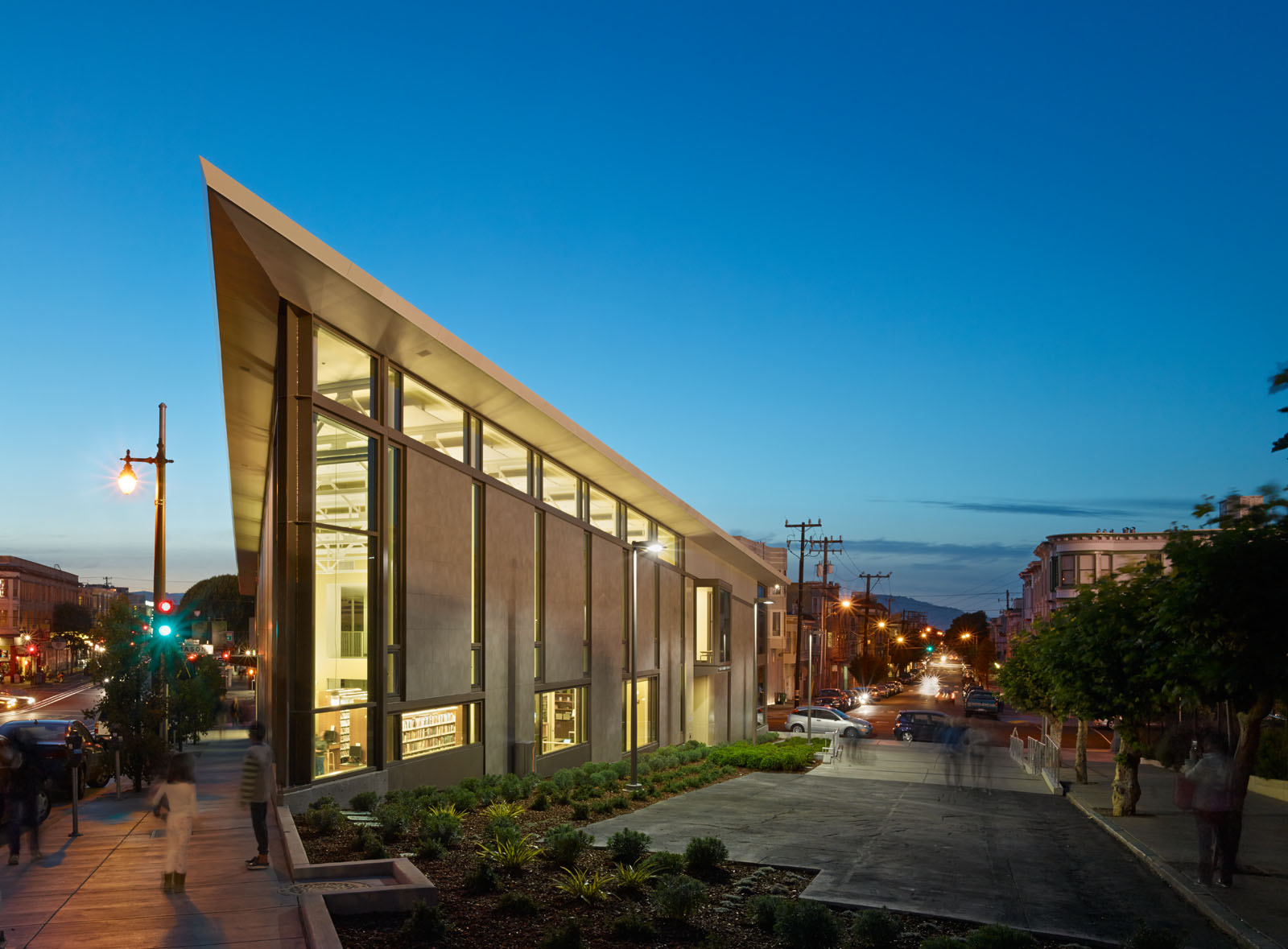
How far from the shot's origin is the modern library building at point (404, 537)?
16188mm

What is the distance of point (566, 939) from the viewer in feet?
27.2

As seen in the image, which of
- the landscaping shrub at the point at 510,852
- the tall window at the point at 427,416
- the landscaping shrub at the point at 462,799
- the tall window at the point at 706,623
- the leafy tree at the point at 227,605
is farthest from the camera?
the leafy tree at the point at 227,605

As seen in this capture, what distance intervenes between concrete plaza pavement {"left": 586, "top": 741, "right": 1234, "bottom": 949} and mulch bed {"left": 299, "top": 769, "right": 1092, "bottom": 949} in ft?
2.21

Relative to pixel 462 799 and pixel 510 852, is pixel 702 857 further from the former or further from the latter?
pixel 462 799

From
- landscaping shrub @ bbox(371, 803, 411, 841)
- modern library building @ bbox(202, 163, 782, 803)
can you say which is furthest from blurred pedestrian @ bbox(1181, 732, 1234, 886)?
modern library building @ bbox(202, 163, 782, 803)

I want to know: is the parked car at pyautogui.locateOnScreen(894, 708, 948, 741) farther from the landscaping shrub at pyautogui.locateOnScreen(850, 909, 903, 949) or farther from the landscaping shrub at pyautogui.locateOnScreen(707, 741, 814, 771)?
the landscaping shrub at pyautogui.locateOnScreen(850, 909, 903, 949)

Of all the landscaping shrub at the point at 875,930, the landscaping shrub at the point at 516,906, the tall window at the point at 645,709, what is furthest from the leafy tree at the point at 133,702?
the landscaping shrub at the point at 875,930

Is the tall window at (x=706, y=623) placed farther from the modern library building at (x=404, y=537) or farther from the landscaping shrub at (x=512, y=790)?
the landscaping shrub at (x=512, y=790)

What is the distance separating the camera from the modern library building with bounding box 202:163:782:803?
53.1 ft

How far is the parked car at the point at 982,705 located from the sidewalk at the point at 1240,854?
41.2 metres

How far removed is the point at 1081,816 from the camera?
68.7ft

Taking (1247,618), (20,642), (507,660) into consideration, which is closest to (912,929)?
(1247,618)

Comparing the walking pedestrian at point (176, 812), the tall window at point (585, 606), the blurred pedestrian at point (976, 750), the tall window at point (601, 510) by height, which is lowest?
the blurred pedestrian at point (976, 750)

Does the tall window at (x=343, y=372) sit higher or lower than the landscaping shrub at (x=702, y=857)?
higher
